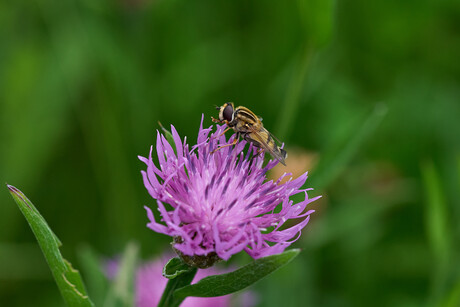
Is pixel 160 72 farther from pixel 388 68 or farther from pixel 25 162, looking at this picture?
pixel 388 68

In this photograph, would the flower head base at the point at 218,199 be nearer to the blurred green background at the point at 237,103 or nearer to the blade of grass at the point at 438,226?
the blade of grass at the point at 438,226

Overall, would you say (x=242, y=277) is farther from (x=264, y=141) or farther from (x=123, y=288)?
(x=123, y=288)

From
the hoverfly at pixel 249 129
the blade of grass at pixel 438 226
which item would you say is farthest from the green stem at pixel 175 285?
the blade of grass at pixel 438 226

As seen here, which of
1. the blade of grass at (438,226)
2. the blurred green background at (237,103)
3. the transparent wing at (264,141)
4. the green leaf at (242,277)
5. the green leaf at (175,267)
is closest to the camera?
the green leaf at (242,277)

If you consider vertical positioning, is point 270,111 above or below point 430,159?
above

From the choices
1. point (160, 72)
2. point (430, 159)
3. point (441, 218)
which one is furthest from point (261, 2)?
point (441, 218)

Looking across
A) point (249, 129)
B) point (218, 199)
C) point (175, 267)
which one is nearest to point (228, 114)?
point (249, 129)

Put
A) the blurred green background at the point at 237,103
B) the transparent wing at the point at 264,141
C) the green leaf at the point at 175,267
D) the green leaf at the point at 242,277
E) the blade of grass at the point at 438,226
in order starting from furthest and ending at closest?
the blurred green background at the point at 237,103, the blade of grass at the point at 438,226, the transparent wing at the point at 264,141, the green leaf at the point at 175,267, the green leaf at the point at 242,277
